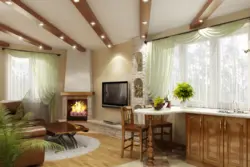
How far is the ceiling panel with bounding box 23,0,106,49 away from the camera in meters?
3.68

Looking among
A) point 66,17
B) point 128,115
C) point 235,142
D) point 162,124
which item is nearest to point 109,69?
point 128,115

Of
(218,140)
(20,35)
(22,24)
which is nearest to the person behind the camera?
(218,140)

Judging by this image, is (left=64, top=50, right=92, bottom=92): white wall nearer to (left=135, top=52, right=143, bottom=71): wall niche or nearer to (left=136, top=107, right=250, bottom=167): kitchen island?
(left=135, top=52, right=143, bottom=71): wall niche

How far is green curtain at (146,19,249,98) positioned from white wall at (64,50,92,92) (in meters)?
2.69

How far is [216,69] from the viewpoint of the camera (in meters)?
4.05

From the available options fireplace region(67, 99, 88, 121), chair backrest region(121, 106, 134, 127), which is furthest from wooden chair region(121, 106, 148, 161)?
fireplace region(67, 99, 88, 121)

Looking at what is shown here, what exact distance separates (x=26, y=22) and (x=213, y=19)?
4101mm

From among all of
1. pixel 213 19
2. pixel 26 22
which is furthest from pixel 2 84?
pixel 213 19

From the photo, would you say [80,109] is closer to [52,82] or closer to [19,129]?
[52,82]

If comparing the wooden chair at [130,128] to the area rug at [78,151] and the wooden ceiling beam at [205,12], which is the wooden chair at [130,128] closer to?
the area rug at [78,151]

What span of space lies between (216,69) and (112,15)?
7.70 feet

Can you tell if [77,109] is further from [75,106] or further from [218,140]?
[218,140]

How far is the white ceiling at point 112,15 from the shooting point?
→ 11.6 feet

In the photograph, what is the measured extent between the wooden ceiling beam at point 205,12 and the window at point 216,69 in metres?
0.38
